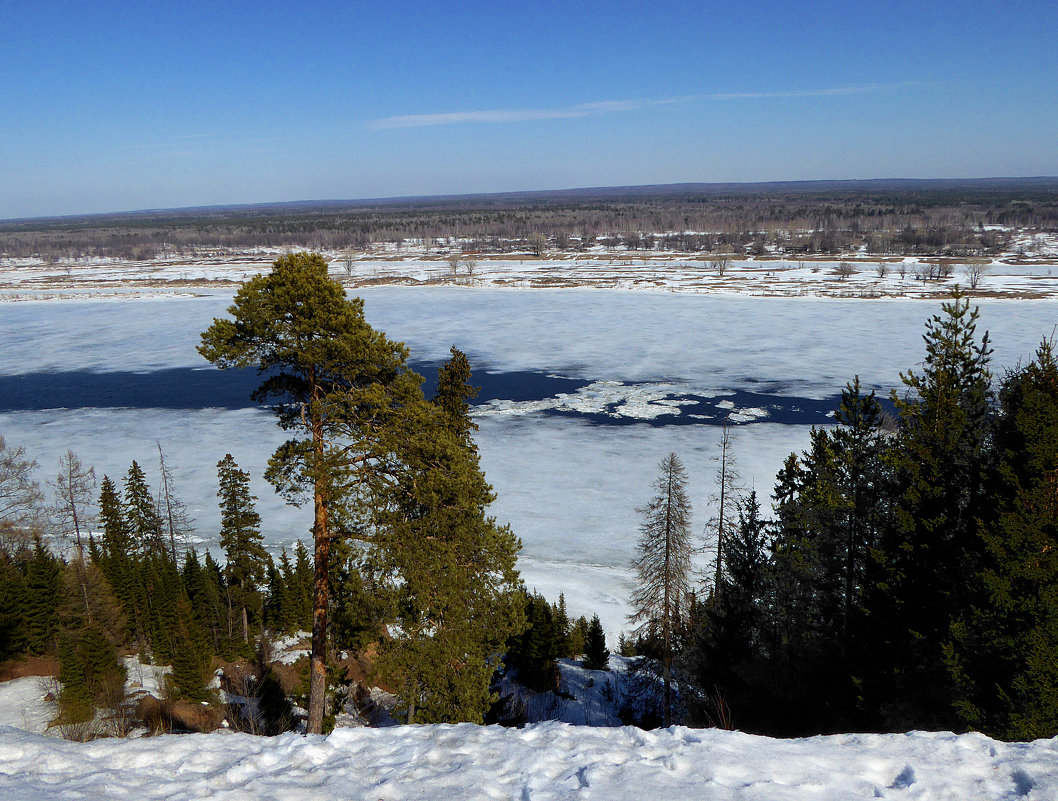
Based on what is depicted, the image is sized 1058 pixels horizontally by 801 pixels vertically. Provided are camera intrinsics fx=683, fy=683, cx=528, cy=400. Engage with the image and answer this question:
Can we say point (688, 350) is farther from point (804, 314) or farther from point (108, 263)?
point (108, 263)

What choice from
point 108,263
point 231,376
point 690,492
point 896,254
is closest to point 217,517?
point 690,492

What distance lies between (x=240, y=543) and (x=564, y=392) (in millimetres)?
24736

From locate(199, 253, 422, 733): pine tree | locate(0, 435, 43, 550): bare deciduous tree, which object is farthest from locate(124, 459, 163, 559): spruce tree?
locate(199, 253, 422, 733): pine tree

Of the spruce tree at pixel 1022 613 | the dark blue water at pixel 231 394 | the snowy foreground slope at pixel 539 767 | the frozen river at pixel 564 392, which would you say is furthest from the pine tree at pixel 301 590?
the dark blue water at pixel 231 394

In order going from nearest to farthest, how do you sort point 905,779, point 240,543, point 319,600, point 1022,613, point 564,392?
point 905,779 → point 1022,613 → point 319,600 → point 240,543 → point 564,392

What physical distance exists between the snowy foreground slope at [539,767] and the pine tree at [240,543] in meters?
14.2

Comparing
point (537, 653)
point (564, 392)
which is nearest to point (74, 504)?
point (537, 653)

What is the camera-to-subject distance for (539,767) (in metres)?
5.25

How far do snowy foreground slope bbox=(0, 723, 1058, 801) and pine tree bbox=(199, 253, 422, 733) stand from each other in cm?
354

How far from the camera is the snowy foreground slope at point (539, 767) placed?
4742 millimetres

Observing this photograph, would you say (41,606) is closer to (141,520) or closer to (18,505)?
(141,520)

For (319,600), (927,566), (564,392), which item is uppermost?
(319,600)

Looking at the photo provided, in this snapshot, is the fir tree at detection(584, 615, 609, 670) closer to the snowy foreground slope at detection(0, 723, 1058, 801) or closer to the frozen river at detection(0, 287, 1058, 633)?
the frozen river at detection(0, 287, 1058, 633)

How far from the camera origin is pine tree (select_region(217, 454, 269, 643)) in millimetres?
19609
